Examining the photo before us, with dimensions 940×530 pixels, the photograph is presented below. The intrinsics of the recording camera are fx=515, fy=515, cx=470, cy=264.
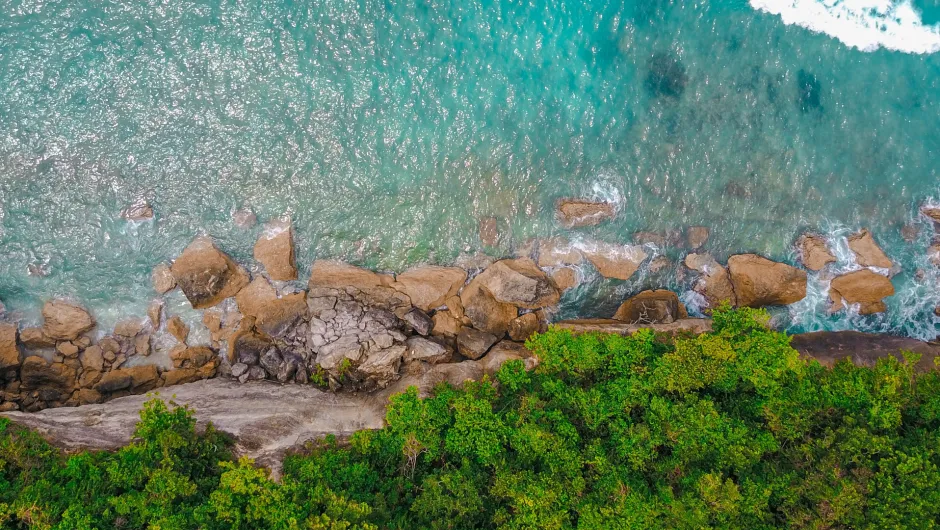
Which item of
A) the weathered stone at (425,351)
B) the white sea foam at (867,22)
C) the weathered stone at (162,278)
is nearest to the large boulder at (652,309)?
the weathered stone at (425,351)

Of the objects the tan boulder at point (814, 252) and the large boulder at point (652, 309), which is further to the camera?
the tan boulder at point (814, 252)

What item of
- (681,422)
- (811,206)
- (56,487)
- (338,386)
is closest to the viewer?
(56,487)

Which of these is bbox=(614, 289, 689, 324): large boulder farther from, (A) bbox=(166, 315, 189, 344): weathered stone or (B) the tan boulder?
(A) bbox=(166, 315, 189, 344): weathered stone

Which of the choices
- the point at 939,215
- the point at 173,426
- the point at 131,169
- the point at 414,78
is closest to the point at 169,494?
the point at 173,426

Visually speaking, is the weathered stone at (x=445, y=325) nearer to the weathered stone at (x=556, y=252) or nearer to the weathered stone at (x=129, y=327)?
the weathered stone at (x=556, y=252)

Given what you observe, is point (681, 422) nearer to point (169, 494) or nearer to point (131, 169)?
point (169, 494)

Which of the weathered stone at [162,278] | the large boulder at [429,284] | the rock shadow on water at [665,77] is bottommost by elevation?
the weathered stone at [162,278]
